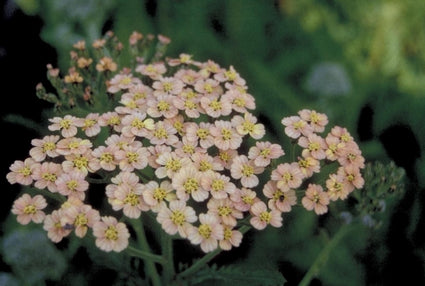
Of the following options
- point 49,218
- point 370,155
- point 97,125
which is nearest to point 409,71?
point 370,155

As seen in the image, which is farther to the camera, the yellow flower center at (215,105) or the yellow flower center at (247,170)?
the yellow flower center at (215,105)

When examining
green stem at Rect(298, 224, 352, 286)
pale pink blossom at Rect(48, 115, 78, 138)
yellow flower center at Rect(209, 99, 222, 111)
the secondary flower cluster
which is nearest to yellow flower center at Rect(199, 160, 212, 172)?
the secondary flower cluster

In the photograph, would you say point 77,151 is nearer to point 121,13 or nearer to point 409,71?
point 121,13

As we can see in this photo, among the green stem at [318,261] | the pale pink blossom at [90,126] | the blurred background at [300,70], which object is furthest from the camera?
the blurred background at [300,70]

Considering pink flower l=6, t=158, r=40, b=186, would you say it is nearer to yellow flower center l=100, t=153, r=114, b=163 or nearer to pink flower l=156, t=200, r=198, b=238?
yellow flower center l=100, t=153, r=114, b=163

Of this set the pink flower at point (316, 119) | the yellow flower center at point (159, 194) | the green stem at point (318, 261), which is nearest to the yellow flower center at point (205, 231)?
the yellow flower center at point (159, 194)

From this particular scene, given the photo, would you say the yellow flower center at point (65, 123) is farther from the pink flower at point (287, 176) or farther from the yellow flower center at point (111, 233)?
the pink flower at point (287, 176)

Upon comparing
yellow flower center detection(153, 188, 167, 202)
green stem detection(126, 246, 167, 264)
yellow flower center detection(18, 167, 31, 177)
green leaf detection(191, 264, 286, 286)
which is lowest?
green leaf detection(191, 264, 286, 286)

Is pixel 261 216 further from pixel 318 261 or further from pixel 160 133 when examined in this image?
pixel 318 261
